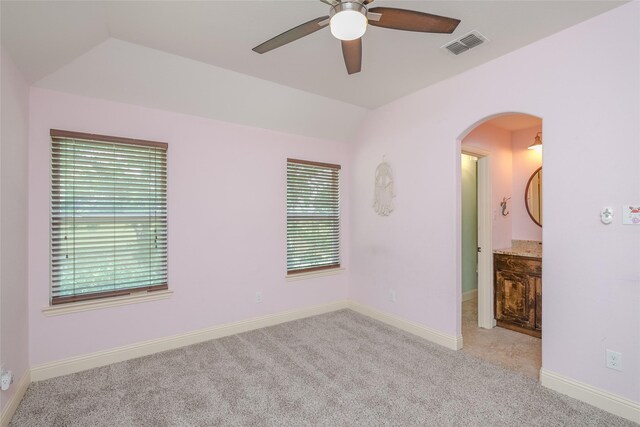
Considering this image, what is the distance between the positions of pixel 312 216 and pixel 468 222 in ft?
8.39

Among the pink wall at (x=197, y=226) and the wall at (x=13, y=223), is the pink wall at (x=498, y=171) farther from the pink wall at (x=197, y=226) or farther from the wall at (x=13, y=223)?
the wall at (x=13, y=223)

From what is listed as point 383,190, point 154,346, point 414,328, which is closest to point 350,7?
point 383,190

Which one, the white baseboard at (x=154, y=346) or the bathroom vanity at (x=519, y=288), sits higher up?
the bathroom vanity at (x=519, y=288)

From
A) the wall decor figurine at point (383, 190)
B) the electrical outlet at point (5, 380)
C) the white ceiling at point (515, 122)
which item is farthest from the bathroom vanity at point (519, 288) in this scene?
the electrical outlet at point (5, 380)

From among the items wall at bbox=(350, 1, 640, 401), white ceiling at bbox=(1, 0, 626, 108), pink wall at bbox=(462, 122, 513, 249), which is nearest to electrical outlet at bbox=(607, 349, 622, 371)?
wall at bbox=(350, 1, 640, 401)

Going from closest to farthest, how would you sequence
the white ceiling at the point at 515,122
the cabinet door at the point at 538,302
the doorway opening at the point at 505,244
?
1. the doorway opening at the point at 505,244
2. the cabinet door at the point at 538,302
3. the white ceiling at the point at 515,122

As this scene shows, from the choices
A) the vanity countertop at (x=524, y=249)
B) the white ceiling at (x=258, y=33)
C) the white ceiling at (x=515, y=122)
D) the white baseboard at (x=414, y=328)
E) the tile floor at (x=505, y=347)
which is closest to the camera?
the white ceiling at (x=258, y=33)

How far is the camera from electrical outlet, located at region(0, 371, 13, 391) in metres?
1.88

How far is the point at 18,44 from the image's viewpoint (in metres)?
2.00

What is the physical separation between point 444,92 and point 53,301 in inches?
158

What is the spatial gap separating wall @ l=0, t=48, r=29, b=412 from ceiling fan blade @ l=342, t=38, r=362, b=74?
212 cm

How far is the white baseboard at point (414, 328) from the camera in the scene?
308 centimetres

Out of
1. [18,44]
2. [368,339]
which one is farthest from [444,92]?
[18,44]

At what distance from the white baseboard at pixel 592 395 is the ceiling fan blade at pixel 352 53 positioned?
8.93 feet
